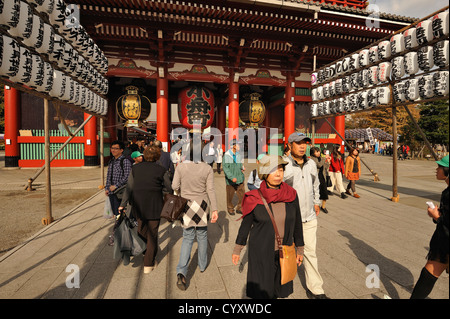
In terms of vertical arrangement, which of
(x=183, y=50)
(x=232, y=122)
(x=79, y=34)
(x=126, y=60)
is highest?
(x=183, y=50)

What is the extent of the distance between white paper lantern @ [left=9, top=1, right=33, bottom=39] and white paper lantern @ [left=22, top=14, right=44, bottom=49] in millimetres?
74

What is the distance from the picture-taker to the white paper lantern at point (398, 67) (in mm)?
5332

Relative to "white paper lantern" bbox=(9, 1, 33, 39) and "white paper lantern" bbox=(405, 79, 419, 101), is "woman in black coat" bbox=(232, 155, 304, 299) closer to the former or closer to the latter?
"white paper lantern" bbox=(9, 1, 33, 39)

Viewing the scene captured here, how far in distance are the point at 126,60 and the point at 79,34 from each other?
6.36 meters

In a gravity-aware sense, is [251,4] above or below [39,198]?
above

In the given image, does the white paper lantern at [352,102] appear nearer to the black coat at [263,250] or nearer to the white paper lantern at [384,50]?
the white paper lantern at [384,50]

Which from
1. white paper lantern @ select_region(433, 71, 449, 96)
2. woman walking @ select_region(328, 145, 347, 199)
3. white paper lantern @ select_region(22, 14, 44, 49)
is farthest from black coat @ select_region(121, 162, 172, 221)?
white paper lantern @ select_region(433, 71, 449, 96)

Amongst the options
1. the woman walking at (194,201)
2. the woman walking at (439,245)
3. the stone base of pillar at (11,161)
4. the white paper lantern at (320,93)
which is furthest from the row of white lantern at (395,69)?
the stone base of pillar at (11,161)

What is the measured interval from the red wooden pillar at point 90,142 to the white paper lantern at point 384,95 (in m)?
11.8

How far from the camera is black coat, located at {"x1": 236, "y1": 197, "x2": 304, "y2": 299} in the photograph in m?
1.80

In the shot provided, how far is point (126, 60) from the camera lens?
34.7ft
